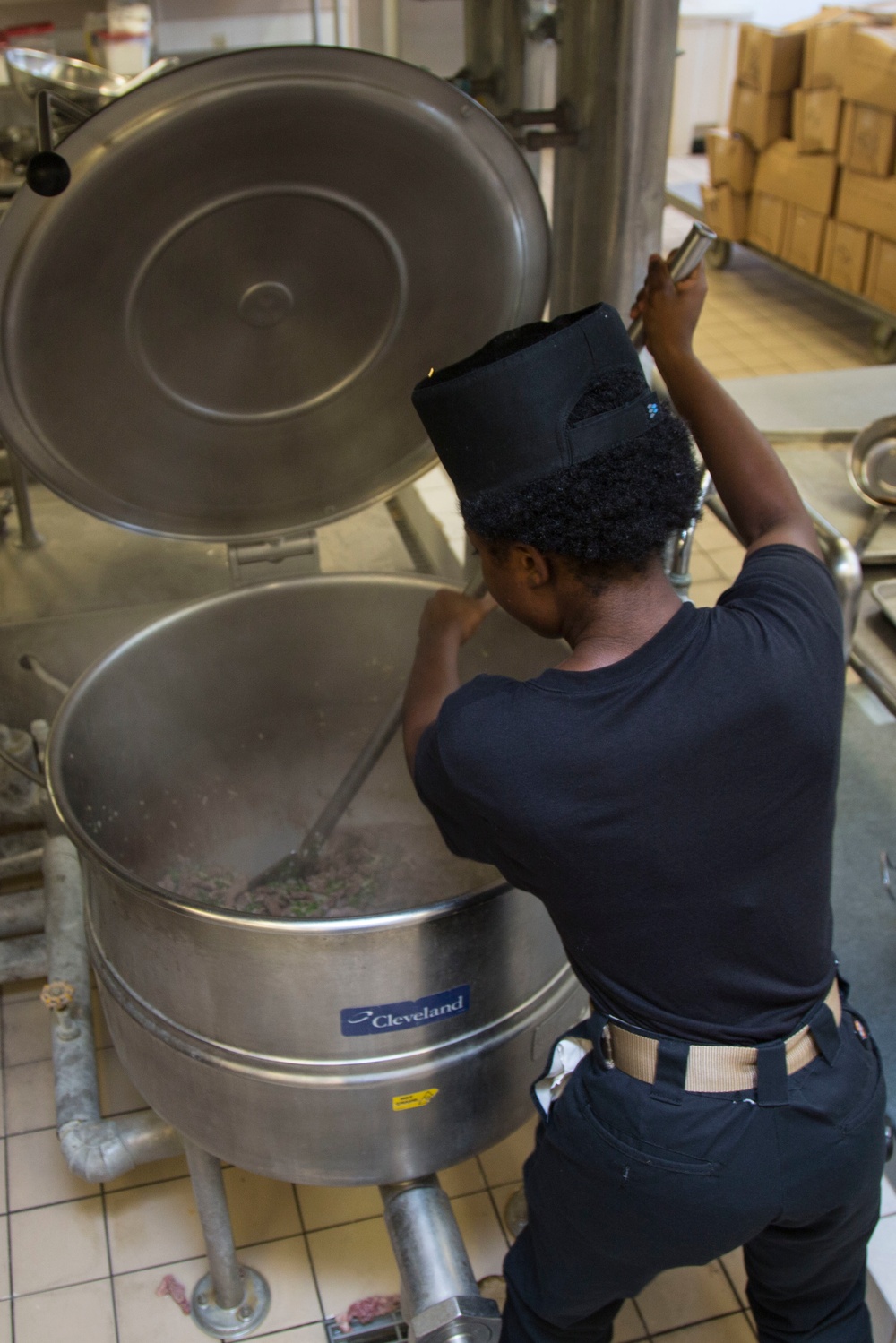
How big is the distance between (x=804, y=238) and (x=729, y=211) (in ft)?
2.03

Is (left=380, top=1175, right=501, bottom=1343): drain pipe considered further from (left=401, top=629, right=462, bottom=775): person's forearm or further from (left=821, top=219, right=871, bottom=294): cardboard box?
(left=821, top=219, right=871, bottom=294): cardboard box

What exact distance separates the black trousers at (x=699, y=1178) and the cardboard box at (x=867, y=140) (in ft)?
13.4

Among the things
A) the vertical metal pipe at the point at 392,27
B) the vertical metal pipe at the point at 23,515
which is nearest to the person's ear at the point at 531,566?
the vertical metal pipe at the point at 23,515

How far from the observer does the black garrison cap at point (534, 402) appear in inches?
37.3

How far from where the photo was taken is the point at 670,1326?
1607mm

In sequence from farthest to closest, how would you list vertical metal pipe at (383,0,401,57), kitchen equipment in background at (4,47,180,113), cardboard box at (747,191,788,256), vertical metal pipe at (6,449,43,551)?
cardboard box at (747,191,788,256) < kitchen equipment in background at (4,47,180,113) < vertical metal pipe at (383,0,401,57) < vertical metal pipe at (6,449,43,551)

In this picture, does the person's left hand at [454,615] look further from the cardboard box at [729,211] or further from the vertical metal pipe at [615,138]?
the cardboard box at [729,211]

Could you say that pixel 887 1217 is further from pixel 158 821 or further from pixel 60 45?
pixel 60 45

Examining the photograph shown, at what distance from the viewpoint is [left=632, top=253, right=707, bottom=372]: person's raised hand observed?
127 cm

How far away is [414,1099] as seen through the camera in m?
1.25

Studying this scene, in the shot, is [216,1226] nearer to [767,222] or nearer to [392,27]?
[392,27]

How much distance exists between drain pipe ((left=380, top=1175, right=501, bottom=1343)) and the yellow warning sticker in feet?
0.53

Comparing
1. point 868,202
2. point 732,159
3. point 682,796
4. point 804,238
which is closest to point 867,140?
point 868,202

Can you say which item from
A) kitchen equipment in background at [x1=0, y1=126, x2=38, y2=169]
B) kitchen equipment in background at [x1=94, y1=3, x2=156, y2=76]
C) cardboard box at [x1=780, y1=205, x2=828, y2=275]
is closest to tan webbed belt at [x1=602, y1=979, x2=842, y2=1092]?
kitchen equipment in background at [x1=0, y1=126, x2=38, y2=169]
